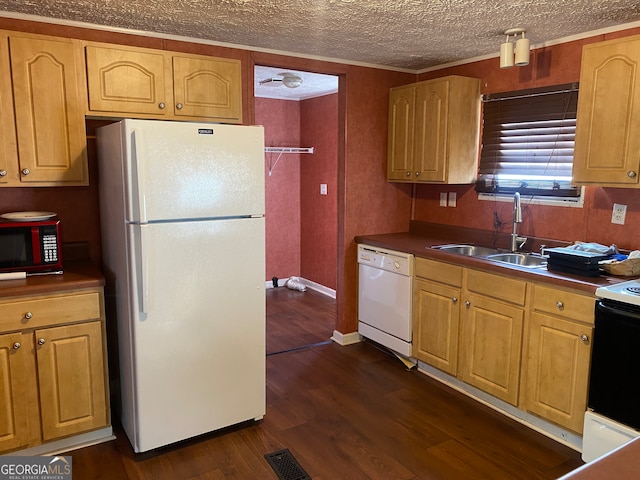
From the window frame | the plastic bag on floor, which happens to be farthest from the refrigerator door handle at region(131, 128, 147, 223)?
the plastic bag on floor

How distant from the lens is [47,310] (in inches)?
92.0

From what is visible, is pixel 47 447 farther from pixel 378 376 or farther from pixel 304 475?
pixel 378 376

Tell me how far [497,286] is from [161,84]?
7.47 ft

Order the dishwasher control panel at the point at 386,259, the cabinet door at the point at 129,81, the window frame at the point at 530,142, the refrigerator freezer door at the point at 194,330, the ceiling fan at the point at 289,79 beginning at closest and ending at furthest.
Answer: the refrigerator freezer door at the point at 194,330
the cabinet door at the point at 129,81
the window frame at the point at 530,142
the dishwasher control panel at the point at 386,259
the ceiling fan at the point at 289,79

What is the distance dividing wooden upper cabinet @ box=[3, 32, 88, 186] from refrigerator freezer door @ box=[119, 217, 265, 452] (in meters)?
0.69

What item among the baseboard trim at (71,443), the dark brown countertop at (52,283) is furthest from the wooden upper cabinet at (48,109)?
the baseboard trim at (71,443)

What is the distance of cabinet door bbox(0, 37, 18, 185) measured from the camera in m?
2.41

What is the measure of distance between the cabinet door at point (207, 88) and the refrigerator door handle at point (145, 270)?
3.06 feet

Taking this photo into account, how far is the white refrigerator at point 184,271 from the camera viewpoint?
2314mm

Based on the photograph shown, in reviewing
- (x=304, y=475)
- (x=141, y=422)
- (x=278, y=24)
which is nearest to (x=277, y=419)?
(x=304, y=475)

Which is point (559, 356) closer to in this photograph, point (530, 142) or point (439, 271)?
point (439, 271)

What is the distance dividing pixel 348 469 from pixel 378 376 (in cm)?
110

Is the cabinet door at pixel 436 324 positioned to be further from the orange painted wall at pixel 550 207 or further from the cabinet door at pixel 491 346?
the orange painted wall at pixel 550 207

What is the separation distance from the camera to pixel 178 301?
8.01 ft
